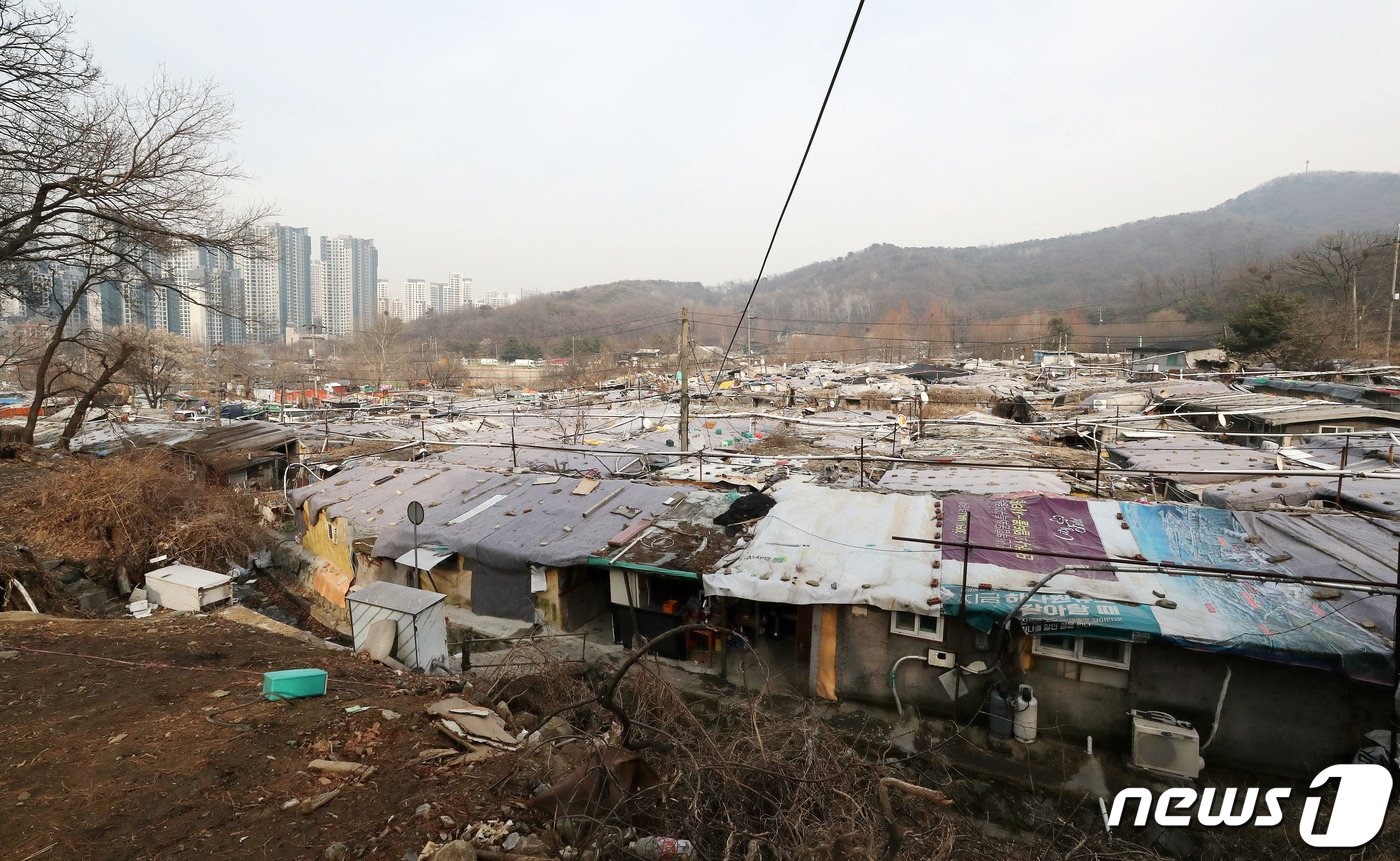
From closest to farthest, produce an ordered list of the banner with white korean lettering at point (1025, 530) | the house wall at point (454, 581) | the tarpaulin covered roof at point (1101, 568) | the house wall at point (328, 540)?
the tarpaulin covered roof at point (1101, 568), the banner with white korean lettering at point (1025, 530), the house wall at point (454, 581), the house wall at point (328, 540)

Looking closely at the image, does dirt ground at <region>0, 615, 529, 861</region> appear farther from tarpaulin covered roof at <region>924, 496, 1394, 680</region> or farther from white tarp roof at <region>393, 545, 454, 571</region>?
tarpaulin covered roof at <region>924, 496, 1394, 680</region>

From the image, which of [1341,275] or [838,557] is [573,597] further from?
[1341,275]

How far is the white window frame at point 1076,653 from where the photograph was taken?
22.6 feet

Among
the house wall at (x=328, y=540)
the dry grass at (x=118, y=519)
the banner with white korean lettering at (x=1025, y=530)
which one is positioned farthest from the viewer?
the house wall at (x=328, y=540)

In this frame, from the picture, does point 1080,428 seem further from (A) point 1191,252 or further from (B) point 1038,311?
(A) point 1191,252

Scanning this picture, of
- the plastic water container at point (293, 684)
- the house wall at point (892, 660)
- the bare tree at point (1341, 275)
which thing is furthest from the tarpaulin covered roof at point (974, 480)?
the bare tree at point (1341, 275)

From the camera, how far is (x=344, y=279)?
10581 cm

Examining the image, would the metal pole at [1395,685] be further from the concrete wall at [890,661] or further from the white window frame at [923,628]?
the white window frame at [923,628]

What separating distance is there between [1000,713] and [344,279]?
120 meters

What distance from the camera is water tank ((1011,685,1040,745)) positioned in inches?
279

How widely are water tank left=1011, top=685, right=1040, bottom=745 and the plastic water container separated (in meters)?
7.08

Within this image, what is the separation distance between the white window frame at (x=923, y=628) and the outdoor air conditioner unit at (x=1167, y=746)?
2045mm

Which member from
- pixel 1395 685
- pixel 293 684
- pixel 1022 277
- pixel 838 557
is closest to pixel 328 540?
pixel 293 684

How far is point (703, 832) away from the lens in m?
3.75
